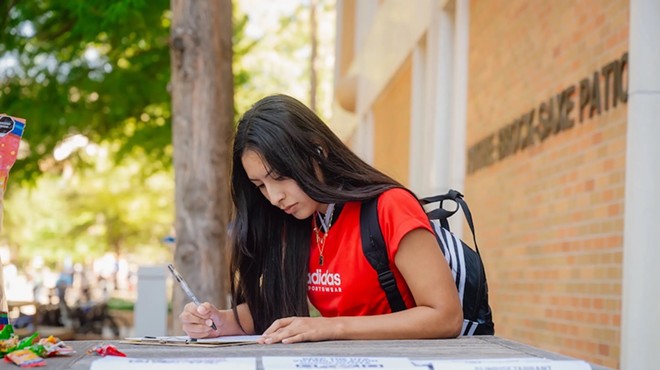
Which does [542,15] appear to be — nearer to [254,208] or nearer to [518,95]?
[518,95]

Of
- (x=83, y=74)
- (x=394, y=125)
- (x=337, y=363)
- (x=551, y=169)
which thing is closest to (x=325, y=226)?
(x=337, y=363)

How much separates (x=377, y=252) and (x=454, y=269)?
0.83 ft

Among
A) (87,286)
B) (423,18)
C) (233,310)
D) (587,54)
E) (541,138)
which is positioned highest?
(423,18)

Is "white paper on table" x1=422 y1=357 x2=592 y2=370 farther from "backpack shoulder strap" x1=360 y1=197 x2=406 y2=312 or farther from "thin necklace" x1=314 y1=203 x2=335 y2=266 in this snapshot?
"thin necklace" x1=314 y1=203 x2=335 y2=266

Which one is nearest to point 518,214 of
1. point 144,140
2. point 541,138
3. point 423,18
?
point 541,138

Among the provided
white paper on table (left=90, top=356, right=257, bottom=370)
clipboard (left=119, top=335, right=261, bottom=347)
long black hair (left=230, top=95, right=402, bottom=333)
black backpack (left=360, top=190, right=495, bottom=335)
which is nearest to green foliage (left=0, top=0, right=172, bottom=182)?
long black hair (left=230, top=95, right=402, bottom=333)

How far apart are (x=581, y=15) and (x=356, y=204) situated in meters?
3.13

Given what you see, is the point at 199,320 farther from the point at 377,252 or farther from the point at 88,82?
the point at 88,82

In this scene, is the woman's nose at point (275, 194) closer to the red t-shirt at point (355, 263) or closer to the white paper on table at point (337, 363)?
the red t-shirt at point (355, 263)

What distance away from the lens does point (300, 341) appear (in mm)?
2594

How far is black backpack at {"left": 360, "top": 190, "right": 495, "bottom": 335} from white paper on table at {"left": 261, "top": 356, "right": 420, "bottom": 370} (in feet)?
2.71

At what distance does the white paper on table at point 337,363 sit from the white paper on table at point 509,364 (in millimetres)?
47

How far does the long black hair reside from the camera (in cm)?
298

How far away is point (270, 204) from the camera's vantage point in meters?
3.33
